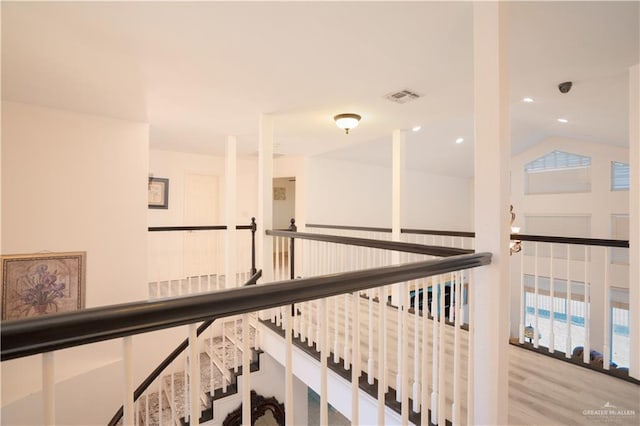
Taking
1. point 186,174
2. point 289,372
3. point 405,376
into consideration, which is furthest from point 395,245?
point 186,174

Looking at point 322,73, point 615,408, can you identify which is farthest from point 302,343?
point 322,73

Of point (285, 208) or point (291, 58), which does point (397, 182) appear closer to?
point (291, 58)

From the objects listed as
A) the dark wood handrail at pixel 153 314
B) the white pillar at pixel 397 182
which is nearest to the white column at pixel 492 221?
the dark wood handrail at pixel 153 314

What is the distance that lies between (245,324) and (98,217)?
351 cm

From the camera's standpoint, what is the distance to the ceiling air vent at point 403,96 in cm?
294

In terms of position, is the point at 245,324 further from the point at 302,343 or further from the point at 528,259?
the point at 528,259

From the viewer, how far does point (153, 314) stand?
0.67 meters

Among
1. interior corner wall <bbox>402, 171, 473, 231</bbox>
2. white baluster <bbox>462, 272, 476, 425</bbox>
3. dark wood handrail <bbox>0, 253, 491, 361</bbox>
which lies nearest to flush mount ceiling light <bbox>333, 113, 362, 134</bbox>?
white baluster <bbox>462, 272, 476, 425</bbox>

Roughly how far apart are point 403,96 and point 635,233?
2.15 meters

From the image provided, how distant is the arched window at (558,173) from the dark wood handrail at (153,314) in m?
8.95

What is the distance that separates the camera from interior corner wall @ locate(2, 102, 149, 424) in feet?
9.77

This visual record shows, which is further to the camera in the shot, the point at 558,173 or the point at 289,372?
the point at 558,173

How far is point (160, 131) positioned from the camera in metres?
4.29

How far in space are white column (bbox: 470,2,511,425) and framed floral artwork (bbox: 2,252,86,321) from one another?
3.67 meters
